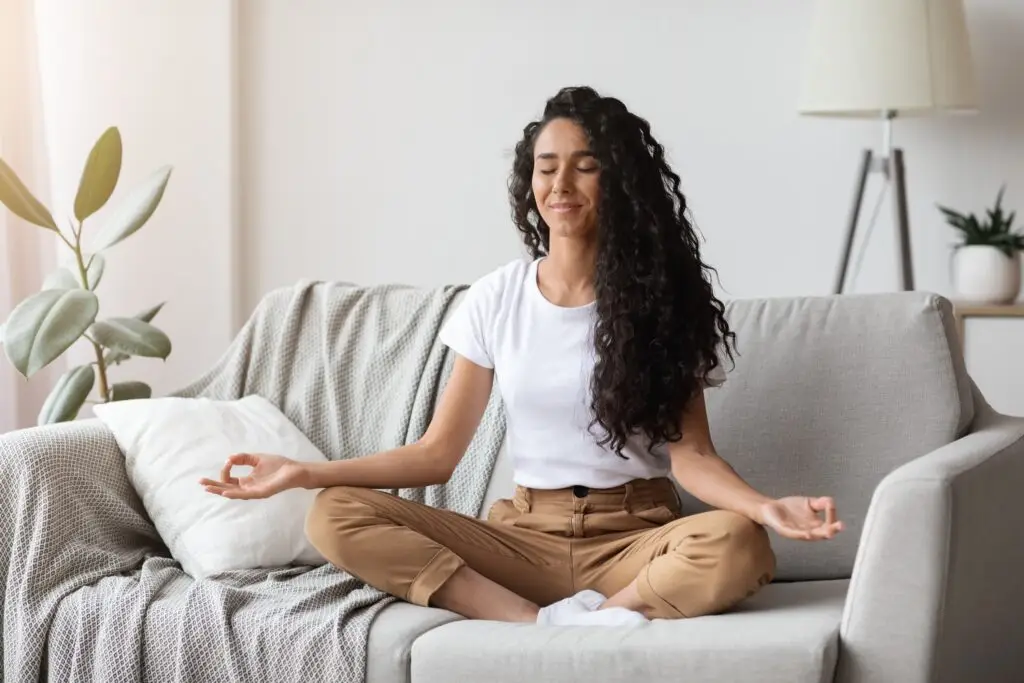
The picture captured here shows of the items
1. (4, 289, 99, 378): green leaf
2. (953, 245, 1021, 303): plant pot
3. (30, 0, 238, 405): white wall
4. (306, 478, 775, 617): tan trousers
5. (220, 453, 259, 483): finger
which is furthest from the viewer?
(30, 0, 238, 405): white wall

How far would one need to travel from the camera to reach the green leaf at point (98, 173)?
9.52 feet

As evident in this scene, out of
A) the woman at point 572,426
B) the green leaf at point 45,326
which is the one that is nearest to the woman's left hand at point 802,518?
the woman at point 572,426

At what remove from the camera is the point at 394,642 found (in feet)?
5.80

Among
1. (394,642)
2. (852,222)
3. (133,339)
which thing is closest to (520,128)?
(852,222)

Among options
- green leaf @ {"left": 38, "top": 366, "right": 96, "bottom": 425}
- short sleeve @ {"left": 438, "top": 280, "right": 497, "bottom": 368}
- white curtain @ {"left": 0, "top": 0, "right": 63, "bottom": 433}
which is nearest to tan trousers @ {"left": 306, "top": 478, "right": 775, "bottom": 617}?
short sleeve @ {"left": 438, "top": 280, "right": 497, "bottom": 368}

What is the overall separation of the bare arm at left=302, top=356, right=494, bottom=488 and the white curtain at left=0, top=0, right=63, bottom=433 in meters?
1.51

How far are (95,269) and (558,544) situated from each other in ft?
5.03

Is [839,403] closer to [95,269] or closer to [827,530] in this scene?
[827,530]

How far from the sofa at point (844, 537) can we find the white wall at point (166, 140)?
1326 mm

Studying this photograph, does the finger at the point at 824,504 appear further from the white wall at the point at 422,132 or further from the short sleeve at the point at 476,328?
the white wall at the point at 422,132

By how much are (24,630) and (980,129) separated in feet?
8.37

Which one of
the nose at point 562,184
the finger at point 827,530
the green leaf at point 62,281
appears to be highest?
the nose at point 562,184

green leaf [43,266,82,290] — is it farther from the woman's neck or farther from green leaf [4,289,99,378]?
the woman's neck

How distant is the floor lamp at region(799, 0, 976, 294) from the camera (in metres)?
3.07
